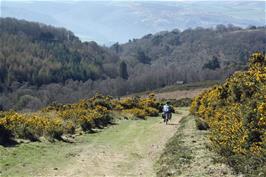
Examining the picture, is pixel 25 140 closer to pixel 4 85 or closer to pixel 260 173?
pixel 260 173

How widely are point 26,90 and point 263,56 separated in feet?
522

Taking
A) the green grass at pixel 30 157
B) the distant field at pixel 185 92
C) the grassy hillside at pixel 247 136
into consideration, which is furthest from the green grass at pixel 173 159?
the distant field at pixel 185 92

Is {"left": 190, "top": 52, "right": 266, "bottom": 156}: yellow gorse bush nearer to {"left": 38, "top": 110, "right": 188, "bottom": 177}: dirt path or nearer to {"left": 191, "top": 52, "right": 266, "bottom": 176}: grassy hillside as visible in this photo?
{"left": 191, "top": 52, "right": 266, "bottom": 176}: grassy hillside

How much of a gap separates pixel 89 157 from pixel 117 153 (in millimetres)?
1825

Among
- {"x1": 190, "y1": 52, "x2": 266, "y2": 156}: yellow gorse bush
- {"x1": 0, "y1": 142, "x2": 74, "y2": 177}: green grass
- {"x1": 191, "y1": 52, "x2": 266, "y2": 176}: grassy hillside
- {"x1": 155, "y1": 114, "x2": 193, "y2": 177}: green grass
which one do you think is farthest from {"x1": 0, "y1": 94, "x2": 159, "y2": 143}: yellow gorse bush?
{"x1": 191, "y1": 52, "x2": 266, "y2": 176}: grassy hillside

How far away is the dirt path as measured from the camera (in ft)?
56.4

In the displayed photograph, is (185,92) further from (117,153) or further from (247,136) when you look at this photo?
(247,136)

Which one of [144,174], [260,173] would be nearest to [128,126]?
[144,174]

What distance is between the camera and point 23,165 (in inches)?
668

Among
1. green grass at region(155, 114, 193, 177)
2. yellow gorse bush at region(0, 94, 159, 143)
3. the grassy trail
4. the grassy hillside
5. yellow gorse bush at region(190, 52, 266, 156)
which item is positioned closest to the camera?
the grassy hillside

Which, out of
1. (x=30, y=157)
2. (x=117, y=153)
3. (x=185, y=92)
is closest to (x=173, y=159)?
(x=117, y=153)

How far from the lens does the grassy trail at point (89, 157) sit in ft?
55.1

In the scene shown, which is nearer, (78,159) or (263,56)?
(78,159)

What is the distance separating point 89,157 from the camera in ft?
64.5
